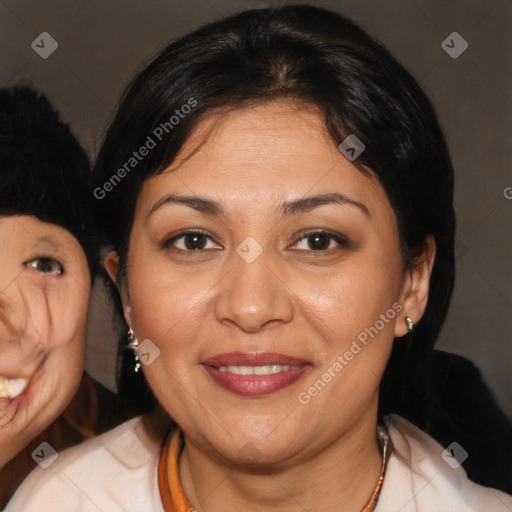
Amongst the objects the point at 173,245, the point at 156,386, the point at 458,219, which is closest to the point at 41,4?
the point at 173,245

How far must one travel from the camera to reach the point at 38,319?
1.35 m

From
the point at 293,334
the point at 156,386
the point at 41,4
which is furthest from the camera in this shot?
the point at 41,4

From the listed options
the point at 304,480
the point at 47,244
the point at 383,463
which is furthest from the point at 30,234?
the point at 383,463

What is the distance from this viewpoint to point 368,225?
3.88 feet

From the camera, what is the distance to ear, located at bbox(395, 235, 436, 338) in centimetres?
127

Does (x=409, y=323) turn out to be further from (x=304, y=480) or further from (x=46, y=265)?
(x=46, y=265)

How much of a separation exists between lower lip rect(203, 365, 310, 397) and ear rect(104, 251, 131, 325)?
22 centimetres

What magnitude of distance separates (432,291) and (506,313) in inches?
5.3

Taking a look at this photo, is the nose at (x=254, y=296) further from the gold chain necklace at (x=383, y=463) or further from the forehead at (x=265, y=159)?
Answer: the gold chain necklace at (x=383, y=463)

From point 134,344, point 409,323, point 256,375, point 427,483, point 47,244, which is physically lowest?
point 427,483

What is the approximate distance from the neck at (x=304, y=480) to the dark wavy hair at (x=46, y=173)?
0.42m

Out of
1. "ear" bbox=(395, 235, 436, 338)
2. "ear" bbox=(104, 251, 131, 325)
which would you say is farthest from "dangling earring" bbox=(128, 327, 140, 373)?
"ear" bbox=(395, 235, 436, 338)

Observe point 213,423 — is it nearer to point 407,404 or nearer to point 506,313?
point 407,404

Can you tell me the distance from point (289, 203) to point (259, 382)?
27 centimetres
